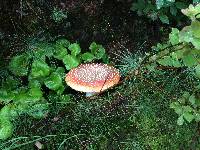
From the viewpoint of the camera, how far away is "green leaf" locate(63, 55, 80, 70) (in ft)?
10.4

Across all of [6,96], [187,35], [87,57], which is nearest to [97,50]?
[87,57]

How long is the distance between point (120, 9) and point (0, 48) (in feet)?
4.01

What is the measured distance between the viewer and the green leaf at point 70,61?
3166 mm

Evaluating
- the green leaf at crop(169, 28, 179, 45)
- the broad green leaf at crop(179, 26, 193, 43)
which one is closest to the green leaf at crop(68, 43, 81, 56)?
the green leaf at crop(169, 28, 179, 45)

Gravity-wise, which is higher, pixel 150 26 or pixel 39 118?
pixel 150 26

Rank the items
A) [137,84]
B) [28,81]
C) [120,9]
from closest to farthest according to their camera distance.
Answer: [137,84], [28,81], [120,9]

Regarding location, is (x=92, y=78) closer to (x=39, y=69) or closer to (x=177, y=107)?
(x=39, y=69)

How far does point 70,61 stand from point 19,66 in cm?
44

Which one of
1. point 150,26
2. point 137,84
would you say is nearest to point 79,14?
point 150,26

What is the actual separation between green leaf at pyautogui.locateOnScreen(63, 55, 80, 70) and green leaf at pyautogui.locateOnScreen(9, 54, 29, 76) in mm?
334

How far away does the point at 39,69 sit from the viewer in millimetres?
3098

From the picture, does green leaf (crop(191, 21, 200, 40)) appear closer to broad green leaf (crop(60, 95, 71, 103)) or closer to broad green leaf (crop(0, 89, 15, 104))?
broad green leaf (crop(60, 95, 71, 103))

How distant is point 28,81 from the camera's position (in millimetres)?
Answer: 3197

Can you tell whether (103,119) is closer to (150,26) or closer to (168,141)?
(168,141)
